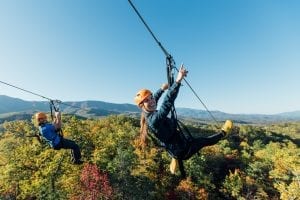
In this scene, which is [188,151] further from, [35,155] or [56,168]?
Answer: [35,155]

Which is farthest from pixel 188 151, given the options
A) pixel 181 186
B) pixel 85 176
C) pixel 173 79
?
pixel 181 186

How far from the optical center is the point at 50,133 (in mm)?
12180

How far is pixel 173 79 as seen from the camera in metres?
7.15

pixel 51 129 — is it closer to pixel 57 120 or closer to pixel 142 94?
pixel 57 120

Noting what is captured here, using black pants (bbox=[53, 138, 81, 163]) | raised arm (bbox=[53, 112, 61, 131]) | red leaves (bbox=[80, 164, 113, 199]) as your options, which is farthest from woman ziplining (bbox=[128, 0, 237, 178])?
red leaves (bbox=[80, 164, 113, 199])

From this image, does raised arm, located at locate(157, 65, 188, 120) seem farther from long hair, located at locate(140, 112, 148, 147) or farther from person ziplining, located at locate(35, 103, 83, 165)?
person ziplining, located at locate(35, 103, 83, 165)

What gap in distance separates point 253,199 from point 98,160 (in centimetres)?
2751

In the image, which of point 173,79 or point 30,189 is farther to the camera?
point 30,189

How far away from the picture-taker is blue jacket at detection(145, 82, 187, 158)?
21.6 feet

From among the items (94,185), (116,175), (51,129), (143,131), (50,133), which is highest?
(143,131)

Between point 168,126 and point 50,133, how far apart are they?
6.54 meters

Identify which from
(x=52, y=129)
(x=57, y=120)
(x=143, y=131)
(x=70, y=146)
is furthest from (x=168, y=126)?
(x=70, y=146)

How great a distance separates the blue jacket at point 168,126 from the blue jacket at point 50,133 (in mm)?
5644

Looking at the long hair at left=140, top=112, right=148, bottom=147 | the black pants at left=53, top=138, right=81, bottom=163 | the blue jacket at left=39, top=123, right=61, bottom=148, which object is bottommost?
the black pants at left=53, top=138, right=81, bottom=163
